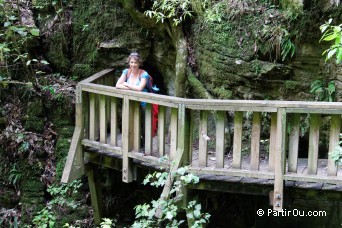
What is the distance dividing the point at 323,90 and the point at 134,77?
2741 millimetres

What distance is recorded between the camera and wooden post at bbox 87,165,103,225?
316 inches

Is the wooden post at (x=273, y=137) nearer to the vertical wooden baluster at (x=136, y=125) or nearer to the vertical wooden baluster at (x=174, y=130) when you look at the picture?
the vertical wooden baluster at (x=174, y=130)

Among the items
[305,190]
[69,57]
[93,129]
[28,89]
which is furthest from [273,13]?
[28,89]

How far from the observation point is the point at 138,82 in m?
6.96

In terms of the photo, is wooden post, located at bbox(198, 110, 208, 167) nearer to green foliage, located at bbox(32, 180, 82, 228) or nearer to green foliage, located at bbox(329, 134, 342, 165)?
green foliage, located at bbox(329, 134, 342, 165)

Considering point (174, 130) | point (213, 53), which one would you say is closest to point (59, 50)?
point (213, 53)

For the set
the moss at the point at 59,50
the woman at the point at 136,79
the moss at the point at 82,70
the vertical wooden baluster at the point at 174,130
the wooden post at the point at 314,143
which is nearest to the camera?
→ the wooden post at the point at 314,143

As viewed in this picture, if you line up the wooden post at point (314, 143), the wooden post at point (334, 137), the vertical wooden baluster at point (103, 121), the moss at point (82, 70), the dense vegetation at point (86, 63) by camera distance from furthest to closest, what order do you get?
the moss at point (82, 70) → the vertical wooden baluster at point (103, 121) → the dense vegetation at point (86, 63) → the wooden post at point (314, 143) → the wooden post at point (334, 137)

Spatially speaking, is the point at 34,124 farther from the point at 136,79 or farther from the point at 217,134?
the point at 217,134

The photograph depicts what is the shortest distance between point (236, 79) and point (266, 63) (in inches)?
20.3

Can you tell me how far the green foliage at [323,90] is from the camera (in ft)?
20.7

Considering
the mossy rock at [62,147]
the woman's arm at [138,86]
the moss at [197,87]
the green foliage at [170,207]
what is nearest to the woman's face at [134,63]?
the woman's arm at [138,86]

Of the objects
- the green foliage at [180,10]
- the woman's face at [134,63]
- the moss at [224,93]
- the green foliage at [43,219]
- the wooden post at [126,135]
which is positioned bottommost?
the green foliage at [43,219]

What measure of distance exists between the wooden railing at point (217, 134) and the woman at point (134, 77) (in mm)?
212
